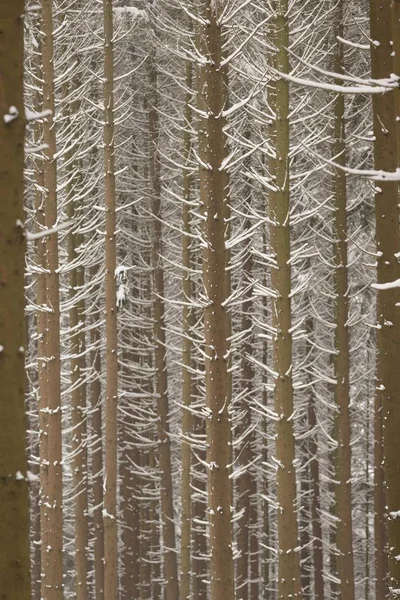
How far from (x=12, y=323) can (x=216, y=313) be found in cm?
414

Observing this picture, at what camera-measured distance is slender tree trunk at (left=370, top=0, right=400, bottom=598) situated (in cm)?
664

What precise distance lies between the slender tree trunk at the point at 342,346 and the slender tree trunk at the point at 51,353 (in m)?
4.70

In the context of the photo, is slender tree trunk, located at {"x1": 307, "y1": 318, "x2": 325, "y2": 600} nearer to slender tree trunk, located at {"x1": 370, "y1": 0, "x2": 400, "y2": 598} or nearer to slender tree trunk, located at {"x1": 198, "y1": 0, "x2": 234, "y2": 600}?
slender tree trunk, located at {"x1": 198, "y1": 0, "x2": 234, "y2": 600}

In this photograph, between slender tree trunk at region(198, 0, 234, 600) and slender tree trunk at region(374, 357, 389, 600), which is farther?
slender tree trunk at region(374, 357, 389, 600)

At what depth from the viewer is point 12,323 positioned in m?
4.10

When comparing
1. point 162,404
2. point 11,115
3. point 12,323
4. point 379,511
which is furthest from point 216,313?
point 379,511

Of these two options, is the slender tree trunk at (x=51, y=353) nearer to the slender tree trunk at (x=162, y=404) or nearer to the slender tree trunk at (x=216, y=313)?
the slender tree trunk at (x=216, y=313)

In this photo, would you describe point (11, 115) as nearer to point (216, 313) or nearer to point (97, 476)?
point (216, 313)

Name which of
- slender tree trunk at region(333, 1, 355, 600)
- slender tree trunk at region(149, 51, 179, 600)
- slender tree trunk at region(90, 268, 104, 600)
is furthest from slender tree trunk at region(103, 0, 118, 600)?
slender tree trunk at region(90, 268, 104, 600)

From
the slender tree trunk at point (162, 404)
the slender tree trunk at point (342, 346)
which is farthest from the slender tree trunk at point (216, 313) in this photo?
the slender tree trunk at point (162, 404)

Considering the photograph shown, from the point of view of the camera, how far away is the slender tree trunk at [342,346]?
42.1 feet

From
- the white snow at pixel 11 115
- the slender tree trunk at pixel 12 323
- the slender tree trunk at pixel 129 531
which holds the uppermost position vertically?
the white snow at pixel 11 115

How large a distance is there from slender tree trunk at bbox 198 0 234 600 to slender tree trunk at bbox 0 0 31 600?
4.02 meters

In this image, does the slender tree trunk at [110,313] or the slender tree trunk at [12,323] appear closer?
the slender tree trunk at [12,323]
